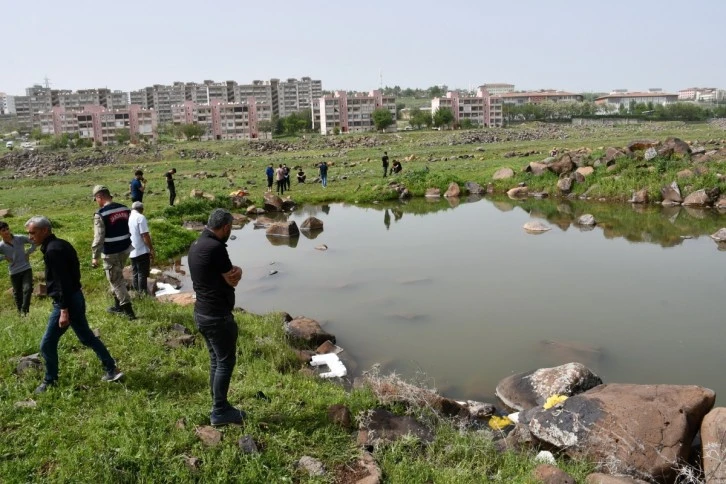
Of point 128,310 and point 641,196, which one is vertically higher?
point 641,196

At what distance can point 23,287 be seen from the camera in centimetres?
1133

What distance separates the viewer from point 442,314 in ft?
43.5

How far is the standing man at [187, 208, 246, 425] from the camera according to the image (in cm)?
654

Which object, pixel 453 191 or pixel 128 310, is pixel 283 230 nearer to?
pixel 453 191

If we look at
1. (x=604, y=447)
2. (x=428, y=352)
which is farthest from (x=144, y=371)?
(x=604, y=447)

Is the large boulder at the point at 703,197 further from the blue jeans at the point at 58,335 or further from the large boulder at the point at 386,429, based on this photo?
the blue jeans at the point at 58,335

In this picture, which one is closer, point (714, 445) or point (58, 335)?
point (714, 445)

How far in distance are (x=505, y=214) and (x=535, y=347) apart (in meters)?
16.0

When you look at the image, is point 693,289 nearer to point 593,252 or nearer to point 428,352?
point 593,252

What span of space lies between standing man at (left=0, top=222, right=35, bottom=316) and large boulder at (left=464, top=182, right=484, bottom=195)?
24.7 m

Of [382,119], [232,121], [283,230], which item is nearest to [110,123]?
[232,121]

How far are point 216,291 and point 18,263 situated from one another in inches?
259

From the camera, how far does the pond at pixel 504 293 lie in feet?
35.3

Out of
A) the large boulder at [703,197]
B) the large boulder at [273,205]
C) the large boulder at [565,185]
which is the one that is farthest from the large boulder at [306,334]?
the large boulder at [565,185]
